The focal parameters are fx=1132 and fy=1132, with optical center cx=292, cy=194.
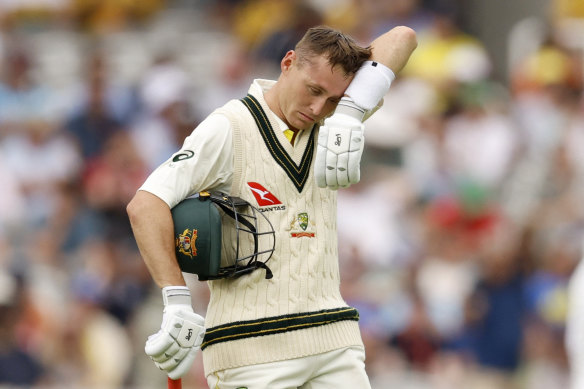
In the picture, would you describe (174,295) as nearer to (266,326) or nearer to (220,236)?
(220,236)

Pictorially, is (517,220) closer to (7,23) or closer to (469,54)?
(469,54)

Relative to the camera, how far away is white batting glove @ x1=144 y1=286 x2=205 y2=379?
399cm

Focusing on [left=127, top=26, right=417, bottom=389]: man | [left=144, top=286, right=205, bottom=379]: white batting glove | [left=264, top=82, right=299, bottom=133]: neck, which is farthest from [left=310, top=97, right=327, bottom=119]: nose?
[left=144, top=286, right=205, bottom=379]: white batting glove

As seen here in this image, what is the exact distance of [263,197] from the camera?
4.29 m

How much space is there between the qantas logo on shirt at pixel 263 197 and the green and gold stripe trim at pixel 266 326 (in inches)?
16.5

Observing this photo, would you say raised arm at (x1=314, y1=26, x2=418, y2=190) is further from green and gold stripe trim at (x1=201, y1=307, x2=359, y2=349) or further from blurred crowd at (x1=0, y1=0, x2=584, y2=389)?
blurred crowd at (x1=0, y1=0, x2=584, y2=389)

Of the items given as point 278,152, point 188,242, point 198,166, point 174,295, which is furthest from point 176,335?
point 278,152

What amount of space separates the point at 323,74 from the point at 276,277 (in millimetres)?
791

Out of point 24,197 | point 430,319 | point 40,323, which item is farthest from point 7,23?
point 430,319

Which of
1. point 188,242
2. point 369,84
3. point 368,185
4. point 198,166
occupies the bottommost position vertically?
point 368,185

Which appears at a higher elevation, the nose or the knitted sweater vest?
the nose

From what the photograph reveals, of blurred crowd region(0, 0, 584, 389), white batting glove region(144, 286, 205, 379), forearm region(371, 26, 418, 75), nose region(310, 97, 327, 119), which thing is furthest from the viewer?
blurred crowd region(0, 0, 584, 389)

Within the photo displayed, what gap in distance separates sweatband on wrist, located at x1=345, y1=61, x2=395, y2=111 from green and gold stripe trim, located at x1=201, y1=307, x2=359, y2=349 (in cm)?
82

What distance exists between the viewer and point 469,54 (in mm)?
10555
